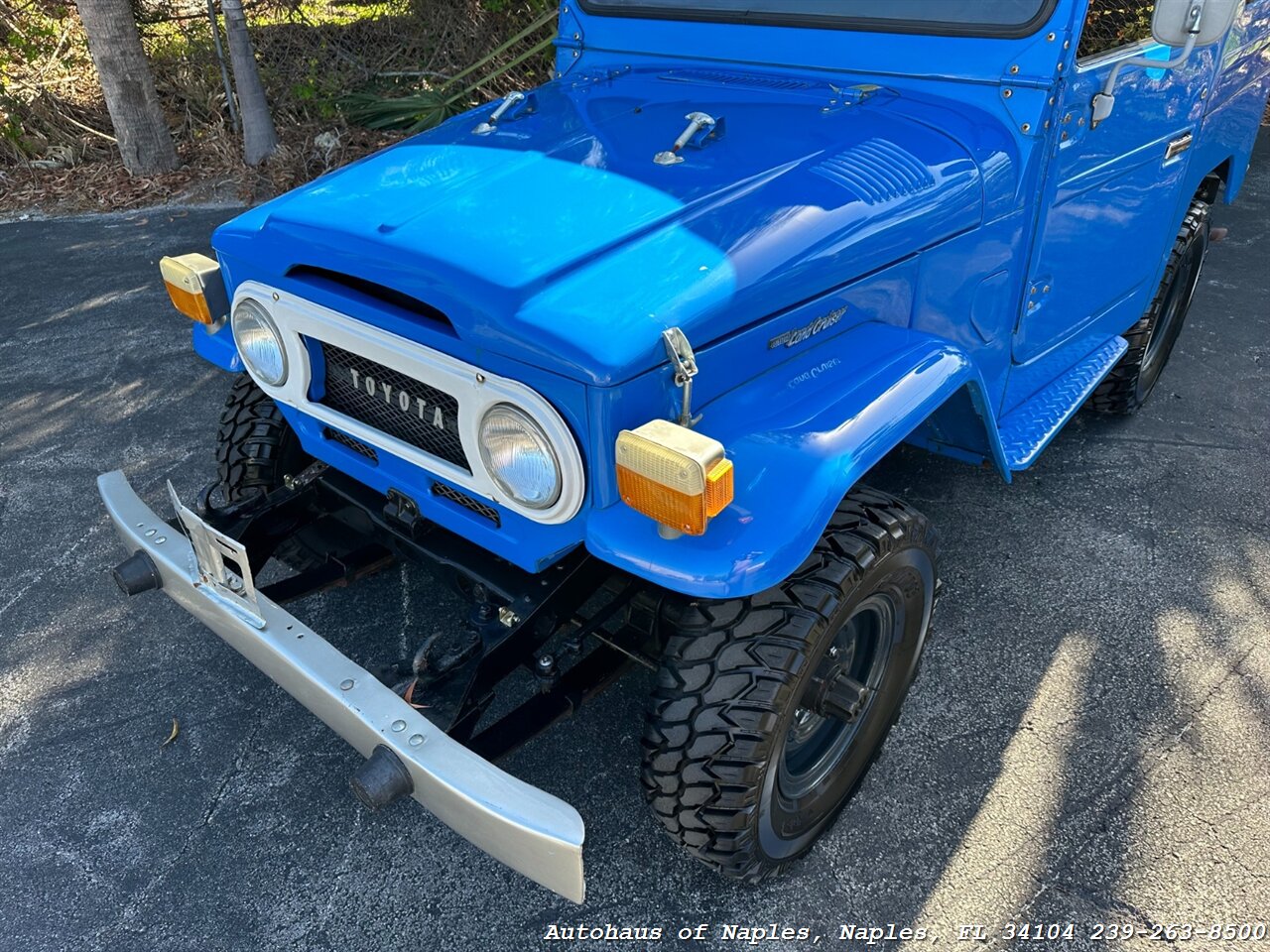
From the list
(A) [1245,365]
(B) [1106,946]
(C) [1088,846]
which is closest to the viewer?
(B) [1106,946]

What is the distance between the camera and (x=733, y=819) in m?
1.85

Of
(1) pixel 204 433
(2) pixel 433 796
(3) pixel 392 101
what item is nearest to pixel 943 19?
(2) pixel 433 796

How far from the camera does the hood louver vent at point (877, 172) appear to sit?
209cm

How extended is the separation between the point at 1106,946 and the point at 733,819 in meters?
0.89

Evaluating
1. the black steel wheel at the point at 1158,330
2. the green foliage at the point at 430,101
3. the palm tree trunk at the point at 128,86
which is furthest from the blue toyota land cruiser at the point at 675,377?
the palm tree trunk at the point at 128,86

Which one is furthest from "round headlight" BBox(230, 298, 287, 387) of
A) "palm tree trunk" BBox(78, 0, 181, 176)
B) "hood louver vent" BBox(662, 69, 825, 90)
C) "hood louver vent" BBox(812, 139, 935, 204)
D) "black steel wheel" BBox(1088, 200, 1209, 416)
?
"palm tree trunk" BBox(78, 0, 181, 176)

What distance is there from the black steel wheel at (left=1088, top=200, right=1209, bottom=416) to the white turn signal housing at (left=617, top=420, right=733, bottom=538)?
278cm

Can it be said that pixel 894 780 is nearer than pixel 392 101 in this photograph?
Yes

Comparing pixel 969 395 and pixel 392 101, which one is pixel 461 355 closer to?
pixel 969 395

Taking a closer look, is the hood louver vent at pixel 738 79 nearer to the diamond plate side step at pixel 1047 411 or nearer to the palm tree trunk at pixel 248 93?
the diamond plate side step at pixel 1047 411

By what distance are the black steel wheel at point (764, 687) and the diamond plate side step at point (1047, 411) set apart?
785 mm

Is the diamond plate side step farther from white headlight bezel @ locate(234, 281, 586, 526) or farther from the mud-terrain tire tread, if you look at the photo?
the mud-terrain tire tread

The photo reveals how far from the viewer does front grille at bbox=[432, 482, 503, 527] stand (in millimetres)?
1982

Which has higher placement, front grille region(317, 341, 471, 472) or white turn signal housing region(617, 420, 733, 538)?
white turn signal housing region(617, 420, 733, 538)
